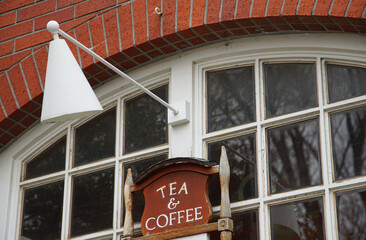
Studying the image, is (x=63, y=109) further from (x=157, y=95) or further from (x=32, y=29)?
(x=32, y=29)

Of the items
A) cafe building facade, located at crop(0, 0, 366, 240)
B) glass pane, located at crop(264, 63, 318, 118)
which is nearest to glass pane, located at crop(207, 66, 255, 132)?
cafe building facade, located at crop(0, 0, 366, 240)

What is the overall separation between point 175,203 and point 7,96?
1510 millimetres

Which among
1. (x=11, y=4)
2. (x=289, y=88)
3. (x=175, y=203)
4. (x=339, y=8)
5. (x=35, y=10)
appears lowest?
(x=175, y=203)

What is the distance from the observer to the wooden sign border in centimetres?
374

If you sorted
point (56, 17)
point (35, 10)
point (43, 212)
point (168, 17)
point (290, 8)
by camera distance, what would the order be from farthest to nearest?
point (35, 10), point (56, 17), point (43, 212), point (168, 17), point (290, 8)

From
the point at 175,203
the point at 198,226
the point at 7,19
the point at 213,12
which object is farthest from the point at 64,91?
the point at 7,19

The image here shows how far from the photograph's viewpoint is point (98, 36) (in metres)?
4.58

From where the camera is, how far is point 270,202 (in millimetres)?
3832

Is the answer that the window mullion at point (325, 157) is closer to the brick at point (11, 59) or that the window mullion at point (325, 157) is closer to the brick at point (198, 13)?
the brick at point (198, 13)

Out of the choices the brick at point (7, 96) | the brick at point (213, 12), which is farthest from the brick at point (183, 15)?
the brick at point (7, 96)

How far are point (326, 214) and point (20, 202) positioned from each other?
6.87ft

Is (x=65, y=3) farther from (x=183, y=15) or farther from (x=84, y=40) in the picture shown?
(x=183, y=15)

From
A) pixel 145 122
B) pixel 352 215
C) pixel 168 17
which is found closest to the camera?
pixel 352 215

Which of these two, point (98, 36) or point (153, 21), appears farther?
point (98, 36)
